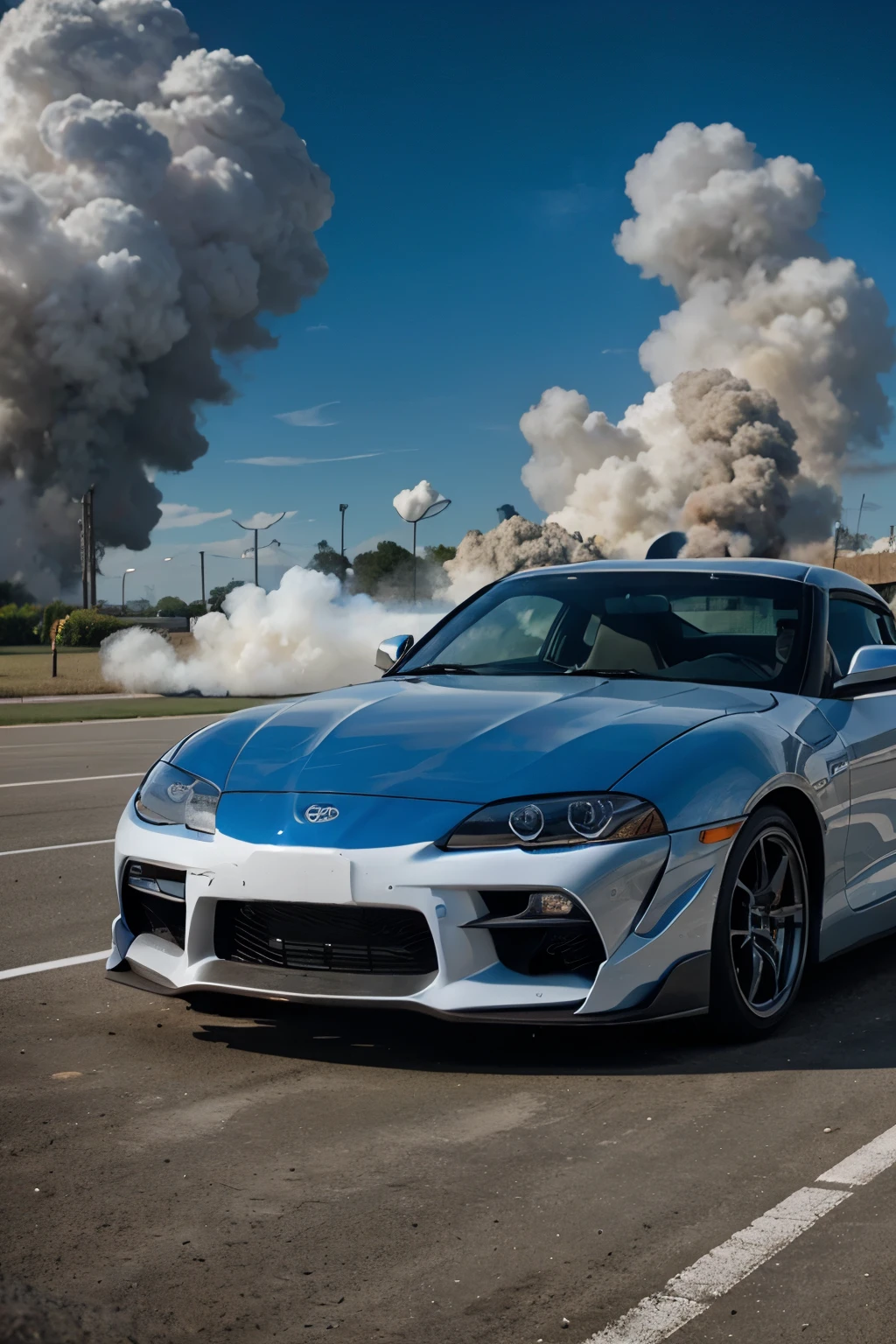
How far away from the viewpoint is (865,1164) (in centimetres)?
345

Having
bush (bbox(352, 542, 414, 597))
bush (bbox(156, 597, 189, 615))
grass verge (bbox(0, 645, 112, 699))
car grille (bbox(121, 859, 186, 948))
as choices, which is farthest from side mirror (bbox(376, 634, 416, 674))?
bush (bbox(156, 597, 189, 615))

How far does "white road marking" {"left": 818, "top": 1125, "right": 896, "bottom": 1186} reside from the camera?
11.0ft

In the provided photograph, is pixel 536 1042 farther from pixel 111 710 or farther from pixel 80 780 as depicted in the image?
pixel 111 710

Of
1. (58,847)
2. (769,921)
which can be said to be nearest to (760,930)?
(769,921)

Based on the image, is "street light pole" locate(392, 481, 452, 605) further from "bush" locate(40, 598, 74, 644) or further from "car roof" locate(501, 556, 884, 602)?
"car roof" locate(501, 556, 884, 602)

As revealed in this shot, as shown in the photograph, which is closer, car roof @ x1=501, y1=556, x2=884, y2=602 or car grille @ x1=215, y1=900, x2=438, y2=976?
car grille @ x1=215, y1=900, x2=438, y2=976

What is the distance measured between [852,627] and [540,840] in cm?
235

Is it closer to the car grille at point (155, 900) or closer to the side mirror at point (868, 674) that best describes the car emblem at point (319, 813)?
the car grille at point (155, 900)

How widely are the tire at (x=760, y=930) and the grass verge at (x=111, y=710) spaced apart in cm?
1924

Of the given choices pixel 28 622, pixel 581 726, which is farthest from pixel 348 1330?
pixel 28 622

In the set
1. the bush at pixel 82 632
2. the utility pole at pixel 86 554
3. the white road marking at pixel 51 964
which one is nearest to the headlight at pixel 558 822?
the white road marking at pixel 51 964

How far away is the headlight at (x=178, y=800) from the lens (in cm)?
438

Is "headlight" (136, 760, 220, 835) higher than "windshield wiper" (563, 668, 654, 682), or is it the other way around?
"windshield wiper" (563, 668, 654, 682)

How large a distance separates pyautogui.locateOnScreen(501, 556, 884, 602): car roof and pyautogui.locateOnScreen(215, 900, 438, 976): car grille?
1.90 meters
